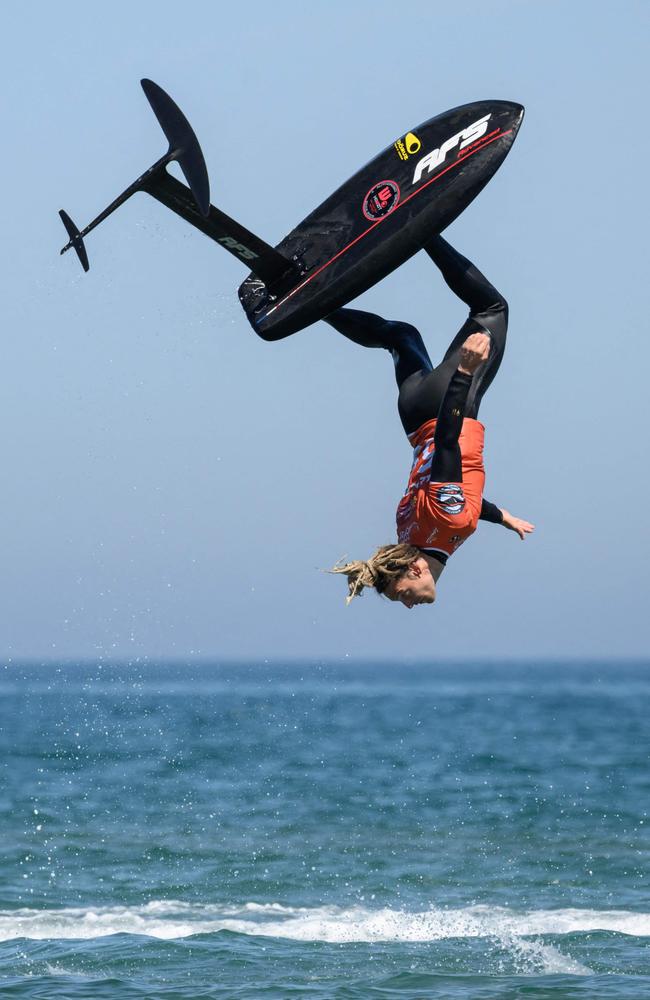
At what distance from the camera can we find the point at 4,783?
1266 inches

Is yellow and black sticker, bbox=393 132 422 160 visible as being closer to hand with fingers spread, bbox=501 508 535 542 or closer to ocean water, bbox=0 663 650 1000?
hand with fingers spread, bbox=501 508 535 542

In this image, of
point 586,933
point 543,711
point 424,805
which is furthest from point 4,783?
point 543,711

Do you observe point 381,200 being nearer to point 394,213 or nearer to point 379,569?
point 394,213

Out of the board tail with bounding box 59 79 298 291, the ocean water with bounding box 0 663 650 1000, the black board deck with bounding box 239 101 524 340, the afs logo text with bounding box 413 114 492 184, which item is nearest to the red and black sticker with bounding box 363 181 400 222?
the black board deck with bounding box 239 101 524 340

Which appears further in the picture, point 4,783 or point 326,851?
point 4,783

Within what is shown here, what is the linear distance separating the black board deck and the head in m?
1.75

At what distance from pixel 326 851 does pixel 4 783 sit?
12.3 metres

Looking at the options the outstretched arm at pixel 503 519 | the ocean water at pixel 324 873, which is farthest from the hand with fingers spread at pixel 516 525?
the ocean water at pixel 324 873

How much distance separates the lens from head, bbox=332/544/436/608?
361 inches

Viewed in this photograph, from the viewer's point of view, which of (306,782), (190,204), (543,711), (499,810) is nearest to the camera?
(190,204)

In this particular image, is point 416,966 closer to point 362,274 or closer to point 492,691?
point 362,274

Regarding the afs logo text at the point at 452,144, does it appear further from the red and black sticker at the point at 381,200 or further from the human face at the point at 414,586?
the human face at the point at 414,586

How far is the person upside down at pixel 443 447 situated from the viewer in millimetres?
9141

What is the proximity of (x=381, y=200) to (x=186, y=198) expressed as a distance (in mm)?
1371
